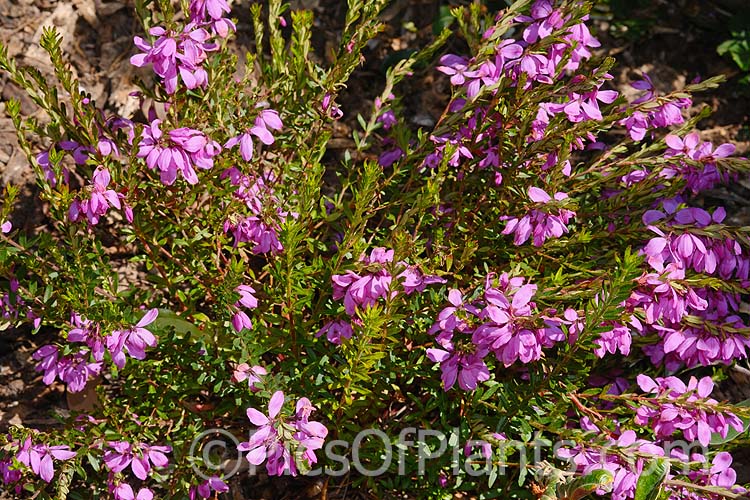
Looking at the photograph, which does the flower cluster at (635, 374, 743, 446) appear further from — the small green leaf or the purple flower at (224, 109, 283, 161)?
the purple flower at (224, 109, 283, 161)

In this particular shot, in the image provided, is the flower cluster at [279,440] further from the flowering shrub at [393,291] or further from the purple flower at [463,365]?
the purple flower at [463,365]

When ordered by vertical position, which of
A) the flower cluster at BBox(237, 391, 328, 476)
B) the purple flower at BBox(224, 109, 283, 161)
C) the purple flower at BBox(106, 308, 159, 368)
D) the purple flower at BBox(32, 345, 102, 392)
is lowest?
the purple flower at BBox(32, 345, 102, 392)

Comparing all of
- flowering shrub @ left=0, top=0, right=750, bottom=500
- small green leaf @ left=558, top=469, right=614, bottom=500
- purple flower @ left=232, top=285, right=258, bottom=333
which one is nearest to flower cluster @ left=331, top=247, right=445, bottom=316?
flowering shrub @ left=0, top=0, right=750, bottom=500

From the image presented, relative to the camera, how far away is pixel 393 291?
2439mm

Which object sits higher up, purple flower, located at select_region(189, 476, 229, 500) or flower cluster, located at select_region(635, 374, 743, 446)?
flower cluster, located at select_region(635, 374, 743, 446)

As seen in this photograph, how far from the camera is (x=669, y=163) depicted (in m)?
2.89

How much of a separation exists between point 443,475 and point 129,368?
4.07 feet

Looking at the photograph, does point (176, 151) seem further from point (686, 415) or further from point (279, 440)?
point (686, 415)

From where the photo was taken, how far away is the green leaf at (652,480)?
7.79 feet

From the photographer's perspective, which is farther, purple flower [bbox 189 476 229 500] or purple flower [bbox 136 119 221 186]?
purple flower [bbox 189 476 229 500]

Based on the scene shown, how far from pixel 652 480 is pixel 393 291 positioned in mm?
989

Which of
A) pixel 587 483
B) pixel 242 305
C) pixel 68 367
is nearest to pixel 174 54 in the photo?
pixel 242 305

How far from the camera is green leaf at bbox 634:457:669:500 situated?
2.38 meters

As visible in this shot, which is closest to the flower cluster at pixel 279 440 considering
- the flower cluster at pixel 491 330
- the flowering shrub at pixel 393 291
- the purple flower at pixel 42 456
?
the flowering shrub at pixel 393 291
